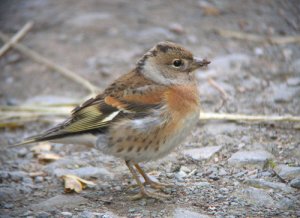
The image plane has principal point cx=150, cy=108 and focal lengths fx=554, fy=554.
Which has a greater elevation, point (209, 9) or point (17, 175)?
point (209, 9)

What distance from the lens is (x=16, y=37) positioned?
8742 millimetres

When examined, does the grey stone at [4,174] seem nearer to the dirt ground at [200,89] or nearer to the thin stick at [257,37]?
the dirt ground at [200,89]

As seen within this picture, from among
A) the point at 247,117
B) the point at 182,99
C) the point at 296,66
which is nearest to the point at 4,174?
the point at 182,99

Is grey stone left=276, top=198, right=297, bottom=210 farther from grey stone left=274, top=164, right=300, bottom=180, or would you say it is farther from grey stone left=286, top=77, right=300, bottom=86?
grey stone left=286, top=77, right=300, bottom=86

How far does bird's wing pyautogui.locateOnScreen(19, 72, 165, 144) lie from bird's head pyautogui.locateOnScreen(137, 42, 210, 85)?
202 mm

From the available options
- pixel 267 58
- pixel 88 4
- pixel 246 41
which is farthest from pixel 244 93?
pixel 88 4

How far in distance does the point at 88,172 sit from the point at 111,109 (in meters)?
0.86

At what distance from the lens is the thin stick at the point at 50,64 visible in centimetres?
735

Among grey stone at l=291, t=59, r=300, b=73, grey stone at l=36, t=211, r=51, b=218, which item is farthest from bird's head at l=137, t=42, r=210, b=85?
grey stone at l=291, t=59, r=300, b=73

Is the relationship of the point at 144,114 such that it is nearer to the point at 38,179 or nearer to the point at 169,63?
the point at 169,63

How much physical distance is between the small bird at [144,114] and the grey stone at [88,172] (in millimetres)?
433

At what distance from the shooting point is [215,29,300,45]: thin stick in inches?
313

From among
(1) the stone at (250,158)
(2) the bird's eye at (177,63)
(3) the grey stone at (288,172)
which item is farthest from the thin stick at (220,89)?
(3) the grey stone at (288,172)

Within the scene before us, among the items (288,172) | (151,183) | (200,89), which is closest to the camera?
(288,172)
